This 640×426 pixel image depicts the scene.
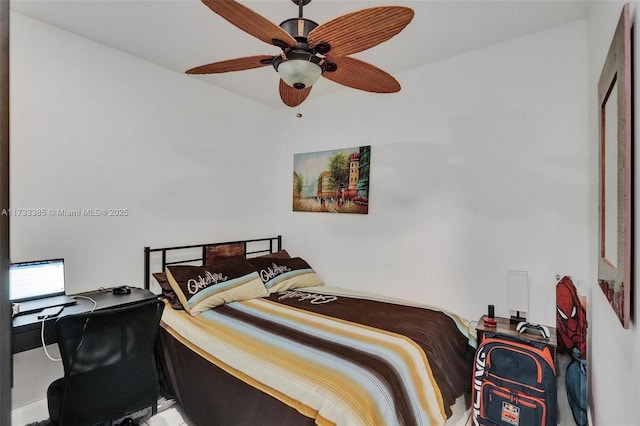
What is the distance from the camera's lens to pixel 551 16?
2.16m

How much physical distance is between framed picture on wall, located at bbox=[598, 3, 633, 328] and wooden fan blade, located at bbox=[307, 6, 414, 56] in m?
0.69

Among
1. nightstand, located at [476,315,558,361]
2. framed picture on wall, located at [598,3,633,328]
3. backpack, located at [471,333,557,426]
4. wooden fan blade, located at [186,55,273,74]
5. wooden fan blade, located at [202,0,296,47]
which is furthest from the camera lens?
nightstand, located at [476,315,558,361]

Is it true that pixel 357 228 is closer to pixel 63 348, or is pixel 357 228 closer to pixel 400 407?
pixel 400 407

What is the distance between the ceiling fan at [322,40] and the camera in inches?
48.6

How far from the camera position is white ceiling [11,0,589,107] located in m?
2.04

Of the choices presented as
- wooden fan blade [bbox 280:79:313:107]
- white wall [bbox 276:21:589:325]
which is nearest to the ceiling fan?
wooden fan blade [bbox 280:79:313:107]

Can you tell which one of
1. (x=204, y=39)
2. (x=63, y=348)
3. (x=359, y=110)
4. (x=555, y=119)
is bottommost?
(x=63, y=348)

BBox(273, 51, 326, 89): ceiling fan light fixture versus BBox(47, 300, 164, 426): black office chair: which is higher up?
BBox(273, 51, 326, 89): ceiling fan light fixture

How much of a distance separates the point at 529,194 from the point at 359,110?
1.72 m

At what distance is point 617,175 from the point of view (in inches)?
43.3

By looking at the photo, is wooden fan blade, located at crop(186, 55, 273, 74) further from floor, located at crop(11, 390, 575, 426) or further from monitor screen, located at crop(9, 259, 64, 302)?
floor, located at crop(11, 390, 575, 426)

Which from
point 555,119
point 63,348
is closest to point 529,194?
point 555,119

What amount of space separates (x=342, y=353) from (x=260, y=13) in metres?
2.13

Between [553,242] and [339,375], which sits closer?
[339,375]
